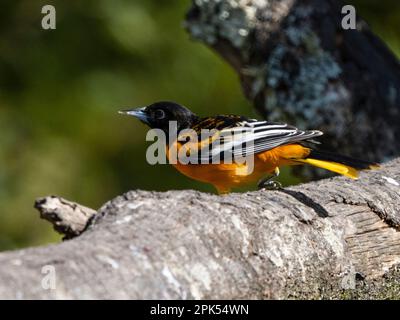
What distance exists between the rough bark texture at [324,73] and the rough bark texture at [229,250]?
1.43m

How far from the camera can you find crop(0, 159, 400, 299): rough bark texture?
220cm

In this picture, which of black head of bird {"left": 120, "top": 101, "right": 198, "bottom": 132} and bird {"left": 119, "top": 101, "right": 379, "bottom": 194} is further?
black head of bird {"left": 120, "top": 101, "right": 198, "bottom": 132}

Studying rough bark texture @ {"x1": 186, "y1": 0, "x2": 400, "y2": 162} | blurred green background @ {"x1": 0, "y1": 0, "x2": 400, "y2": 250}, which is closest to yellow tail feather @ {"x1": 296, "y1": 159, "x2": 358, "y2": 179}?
rough bark texture @ {"x1": 186, "y1": 0, "x2": 400, "y2": 162}

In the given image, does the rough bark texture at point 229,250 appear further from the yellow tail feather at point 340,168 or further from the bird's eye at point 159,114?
the bird's eye at point 159,114

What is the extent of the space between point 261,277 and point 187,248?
309 mm

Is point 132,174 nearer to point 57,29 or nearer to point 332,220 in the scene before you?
point 57,29

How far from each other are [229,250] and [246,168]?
1806 mm

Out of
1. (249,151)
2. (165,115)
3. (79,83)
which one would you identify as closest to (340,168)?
(249,151)

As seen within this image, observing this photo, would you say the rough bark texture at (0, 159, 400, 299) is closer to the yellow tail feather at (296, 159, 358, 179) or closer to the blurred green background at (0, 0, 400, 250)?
the yellow tail feather at (296, 159, 358, 179)

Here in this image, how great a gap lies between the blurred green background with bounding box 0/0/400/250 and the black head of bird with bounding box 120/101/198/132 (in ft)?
4.49

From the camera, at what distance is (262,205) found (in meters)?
3.00

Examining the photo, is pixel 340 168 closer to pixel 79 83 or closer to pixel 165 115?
pixel 165 115
